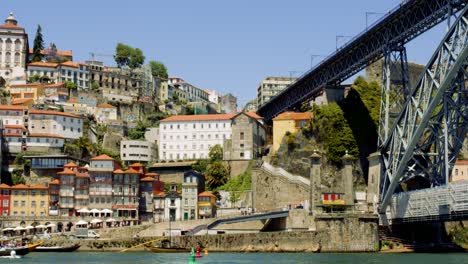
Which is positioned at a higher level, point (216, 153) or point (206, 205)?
point (216, 153)

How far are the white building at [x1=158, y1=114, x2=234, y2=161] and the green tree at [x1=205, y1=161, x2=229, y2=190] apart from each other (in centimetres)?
827

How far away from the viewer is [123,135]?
363 feet

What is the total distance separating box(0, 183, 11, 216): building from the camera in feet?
291

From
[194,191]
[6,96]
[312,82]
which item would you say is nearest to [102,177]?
[194,191]

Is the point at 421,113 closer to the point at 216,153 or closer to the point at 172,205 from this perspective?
the point at 172,205

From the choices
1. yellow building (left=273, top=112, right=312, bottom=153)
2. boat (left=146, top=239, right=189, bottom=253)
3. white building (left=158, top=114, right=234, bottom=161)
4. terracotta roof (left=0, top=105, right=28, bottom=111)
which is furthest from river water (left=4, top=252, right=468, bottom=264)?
terracotta roof (left=0, top=105, right=28, bottom=111)

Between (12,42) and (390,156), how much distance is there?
7489 cm

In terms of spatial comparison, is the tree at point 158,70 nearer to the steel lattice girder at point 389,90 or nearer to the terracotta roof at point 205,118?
the terracotta roof at point 205,118

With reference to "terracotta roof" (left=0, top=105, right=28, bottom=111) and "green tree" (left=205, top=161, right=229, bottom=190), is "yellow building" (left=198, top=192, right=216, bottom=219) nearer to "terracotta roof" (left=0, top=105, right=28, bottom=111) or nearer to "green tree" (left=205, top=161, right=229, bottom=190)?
"green tree" (left=205, top=161, right=229, bottom=190)

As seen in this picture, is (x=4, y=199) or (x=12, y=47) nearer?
(x=4, y=199)

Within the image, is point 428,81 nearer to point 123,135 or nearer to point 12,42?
point 123,135

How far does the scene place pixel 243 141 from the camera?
328 feet

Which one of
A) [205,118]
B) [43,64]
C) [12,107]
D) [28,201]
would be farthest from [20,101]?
[28,201]

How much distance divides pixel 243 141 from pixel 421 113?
3848 cm
